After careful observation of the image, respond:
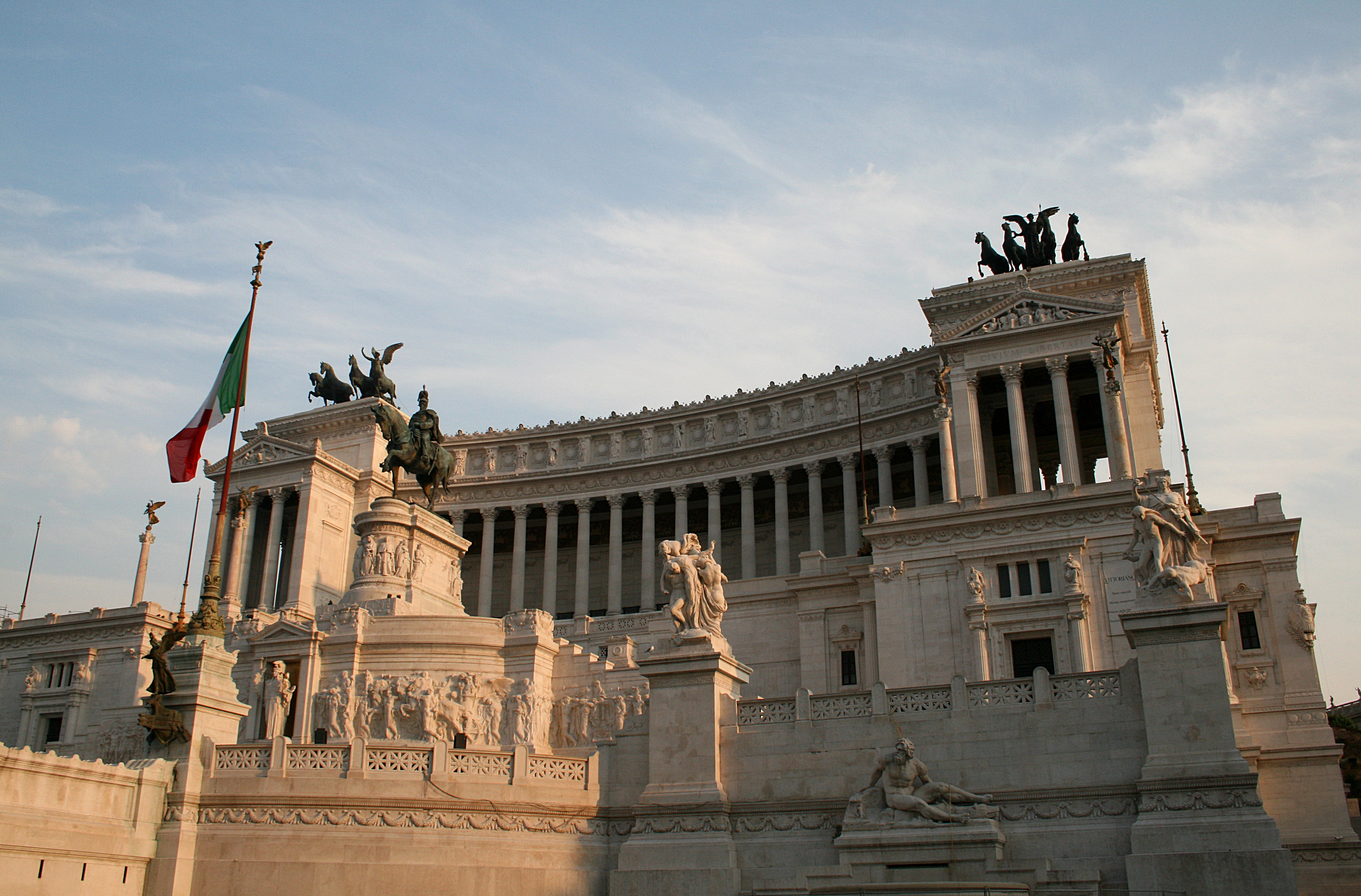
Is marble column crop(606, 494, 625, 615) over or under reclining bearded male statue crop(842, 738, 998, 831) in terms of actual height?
over

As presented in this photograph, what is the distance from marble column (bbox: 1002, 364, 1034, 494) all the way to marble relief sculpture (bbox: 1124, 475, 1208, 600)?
103 feet

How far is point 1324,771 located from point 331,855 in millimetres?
28350

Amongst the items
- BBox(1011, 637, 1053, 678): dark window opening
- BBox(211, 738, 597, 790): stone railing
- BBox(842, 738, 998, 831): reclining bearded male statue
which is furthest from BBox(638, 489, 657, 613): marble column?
BBox(842, 738, 998, 831): reclining bearded male statue

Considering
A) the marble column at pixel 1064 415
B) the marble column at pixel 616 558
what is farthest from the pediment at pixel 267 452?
the marble column at pixel 1064 415

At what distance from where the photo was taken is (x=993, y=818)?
21.5 meters

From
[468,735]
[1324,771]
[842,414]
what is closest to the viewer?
[1324,771]

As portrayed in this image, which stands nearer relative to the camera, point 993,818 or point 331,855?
point 993,818

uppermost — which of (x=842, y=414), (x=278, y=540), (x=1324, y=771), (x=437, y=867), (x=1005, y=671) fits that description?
(x=842, y=414)

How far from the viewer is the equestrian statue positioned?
168 ft

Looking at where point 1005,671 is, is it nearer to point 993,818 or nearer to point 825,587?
point 825,587

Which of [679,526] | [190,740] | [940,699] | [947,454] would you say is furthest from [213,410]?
[679,526]

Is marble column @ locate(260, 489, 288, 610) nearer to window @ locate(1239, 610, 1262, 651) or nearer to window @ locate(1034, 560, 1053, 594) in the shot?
window @ locate(1034, 560, 1053, 594)

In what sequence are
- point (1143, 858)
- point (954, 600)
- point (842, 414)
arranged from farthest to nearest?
point (842, 414)
point (954, 600)
point (1143, 858)

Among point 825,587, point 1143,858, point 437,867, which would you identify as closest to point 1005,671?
point 825,587
